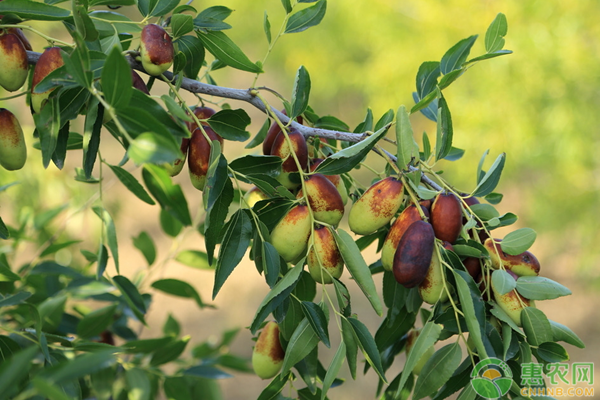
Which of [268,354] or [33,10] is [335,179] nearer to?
[268,354]

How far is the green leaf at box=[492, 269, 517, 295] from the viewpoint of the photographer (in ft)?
1.43

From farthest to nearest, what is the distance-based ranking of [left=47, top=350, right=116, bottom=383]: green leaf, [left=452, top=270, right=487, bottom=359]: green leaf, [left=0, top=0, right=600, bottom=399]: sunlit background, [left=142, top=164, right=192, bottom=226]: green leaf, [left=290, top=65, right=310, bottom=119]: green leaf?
[left=0, top=0, right=600, bottom=399]: sunlit background → [left=142, top=164, right=192, bottom=226]: green leaf → [left=290, top=65, right=310, bottom=119]: green leaf → [left=452, top=270, right=487, bottom=359]: green leaf → [left=47, top=350, right=116, bottom=383]: green leaf

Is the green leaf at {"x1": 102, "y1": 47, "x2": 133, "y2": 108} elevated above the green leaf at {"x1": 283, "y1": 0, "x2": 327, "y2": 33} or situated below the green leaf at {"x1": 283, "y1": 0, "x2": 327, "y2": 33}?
below

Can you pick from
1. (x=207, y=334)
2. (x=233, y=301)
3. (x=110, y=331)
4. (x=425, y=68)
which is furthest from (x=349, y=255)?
(x=233, y=301)

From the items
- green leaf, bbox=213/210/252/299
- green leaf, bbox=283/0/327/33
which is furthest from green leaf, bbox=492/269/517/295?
green leaf, bbox=283/0/327/33

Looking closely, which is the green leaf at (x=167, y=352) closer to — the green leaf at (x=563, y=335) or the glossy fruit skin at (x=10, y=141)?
the glossy fruit skin at (x=10, y=141)

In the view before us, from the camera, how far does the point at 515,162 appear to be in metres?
2.68

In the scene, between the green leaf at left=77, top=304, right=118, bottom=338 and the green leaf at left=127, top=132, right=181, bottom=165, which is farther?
the green leaf at left=77, top=304, right=118, bottom=338

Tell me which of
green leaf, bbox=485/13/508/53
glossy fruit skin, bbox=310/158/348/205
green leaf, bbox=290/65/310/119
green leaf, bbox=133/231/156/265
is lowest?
green leaf, bbox=133/231/156/265

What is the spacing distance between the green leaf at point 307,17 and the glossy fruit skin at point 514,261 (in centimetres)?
30

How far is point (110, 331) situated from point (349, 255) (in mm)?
588

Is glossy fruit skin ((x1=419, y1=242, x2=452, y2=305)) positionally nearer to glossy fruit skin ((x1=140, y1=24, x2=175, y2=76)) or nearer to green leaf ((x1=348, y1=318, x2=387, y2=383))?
green leaf ((x1=348, y1=318, x2=387, y2=383))

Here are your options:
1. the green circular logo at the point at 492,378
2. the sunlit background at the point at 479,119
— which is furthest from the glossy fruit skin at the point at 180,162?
the sunlit background at the point at 479,119

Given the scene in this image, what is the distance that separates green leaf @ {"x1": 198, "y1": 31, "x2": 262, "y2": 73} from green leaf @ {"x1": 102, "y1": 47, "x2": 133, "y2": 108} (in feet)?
0.64
